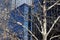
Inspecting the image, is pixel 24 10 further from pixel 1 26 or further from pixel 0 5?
pixel 1 26

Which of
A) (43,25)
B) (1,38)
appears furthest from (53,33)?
(43,25)

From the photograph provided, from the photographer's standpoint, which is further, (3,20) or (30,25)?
(30,25)

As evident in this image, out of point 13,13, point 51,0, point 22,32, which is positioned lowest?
point 22,32

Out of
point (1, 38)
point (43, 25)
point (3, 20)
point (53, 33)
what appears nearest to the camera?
point (43, 25)

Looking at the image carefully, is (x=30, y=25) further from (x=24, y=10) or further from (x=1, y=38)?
(x=1, y=38)

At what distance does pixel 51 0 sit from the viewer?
1723cm

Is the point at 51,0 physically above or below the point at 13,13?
above

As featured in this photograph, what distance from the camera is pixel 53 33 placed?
1692cm

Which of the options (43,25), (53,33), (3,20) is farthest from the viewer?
(53,33)

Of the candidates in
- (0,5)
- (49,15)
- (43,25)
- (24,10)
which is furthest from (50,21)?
(43,25)

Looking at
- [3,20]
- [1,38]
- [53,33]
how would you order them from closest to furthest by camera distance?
[3,20] → [1,38] → [53,33]

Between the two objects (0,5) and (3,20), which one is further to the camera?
(0,5)

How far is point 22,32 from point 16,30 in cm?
50

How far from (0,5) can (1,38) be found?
260 centimetres
